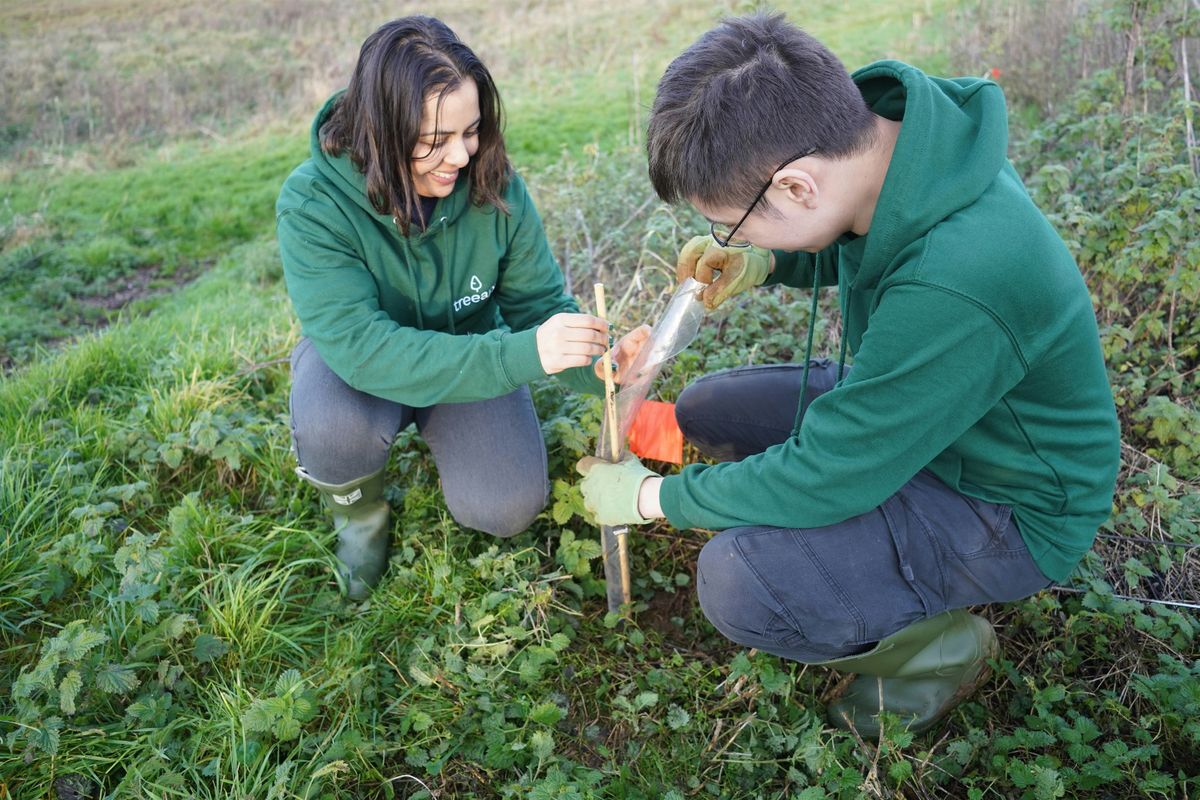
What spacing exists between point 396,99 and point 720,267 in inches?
36.1

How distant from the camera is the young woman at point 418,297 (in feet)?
6.58

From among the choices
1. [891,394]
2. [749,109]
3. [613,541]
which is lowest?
[613,541]

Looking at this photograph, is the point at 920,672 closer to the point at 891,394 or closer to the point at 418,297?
the point at 891,394

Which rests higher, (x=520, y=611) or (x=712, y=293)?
(x=712, y=293)

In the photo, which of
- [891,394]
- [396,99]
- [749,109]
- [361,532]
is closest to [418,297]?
[396,99]

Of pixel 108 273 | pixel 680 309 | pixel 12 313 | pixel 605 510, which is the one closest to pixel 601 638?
pixel 605 510

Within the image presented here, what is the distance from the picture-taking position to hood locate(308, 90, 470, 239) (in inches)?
83.7

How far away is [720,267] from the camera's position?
219 centimetres

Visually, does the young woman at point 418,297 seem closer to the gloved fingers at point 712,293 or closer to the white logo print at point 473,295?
the white logo print at point 473,295

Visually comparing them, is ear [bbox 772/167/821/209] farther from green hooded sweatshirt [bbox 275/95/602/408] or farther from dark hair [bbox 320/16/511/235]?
dark hair [bbox 320/16/511/235]

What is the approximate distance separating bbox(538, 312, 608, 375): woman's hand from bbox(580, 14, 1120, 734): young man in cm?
28

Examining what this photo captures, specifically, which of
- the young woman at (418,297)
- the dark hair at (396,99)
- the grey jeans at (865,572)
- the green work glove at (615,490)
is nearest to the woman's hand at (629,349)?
the young woman at (418,297)

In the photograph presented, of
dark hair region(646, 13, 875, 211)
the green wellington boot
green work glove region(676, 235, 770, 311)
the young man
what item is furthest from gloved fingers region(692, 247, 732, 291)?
the green wellington boot

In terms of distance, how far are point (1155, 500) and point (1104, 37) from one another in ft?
13.6
